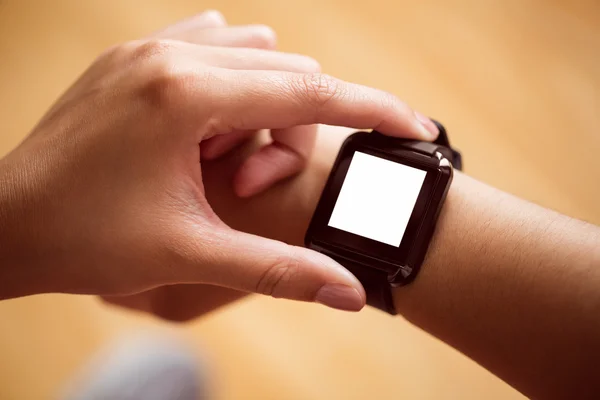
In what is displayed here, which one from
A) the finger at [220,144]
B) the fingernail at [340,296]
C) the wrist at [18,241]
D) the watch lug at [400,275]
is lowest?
the wrist at [18,241]

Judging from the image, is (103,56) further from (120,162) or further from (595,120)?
(595,120)

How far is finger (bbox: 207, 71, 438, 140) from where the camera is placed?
2.28 ft

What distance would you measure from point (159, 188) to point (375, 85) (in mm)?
685

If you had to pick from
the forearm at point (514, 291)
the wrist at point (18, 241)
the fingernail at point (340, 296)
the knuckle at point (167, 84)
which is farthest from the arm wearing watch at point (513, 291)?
the wrist at point (18, 241)

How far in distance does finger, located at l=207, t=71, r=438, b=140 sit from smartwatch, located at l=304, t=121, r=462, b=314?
4 cm

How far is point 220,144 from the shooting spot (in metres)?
0.85

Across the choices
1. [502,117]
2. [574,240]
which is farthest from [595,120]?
[574,240]

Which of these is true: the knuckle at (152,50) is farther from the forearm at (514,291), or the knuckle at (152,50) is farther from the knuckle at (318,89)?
the forearm at (514,291)

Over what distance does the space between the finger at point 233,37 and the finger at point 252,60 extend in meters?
0.12

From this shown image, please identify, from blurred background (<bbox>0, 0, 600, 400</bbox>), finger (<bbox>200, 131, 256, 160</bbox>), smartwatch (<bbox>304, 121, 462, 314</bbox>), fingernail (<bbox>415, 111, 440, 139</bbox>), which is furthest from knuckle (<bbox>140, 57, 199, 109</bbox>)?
blurred background (<bbox>0, 0, 600, 400</bbox>)

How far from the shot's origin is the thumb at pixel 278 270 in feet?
2.15

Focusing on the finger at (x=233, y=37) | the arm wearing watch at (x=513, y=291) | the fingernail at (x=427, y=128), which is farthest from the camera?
the finger at (x=233, y=37)

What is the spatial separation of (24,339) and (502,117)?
1.16 metres

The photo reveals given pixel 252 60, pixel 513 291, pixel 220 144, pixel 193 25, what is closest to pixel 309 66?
pixel 252 60
